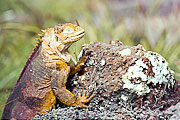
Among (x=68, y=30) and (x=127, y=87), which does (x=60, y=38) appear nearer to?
→ (x=68, y=30)

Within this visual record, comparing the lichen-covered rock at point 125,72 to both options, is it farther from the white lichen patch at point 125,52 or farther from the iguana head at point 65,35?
the iguana head at point 65,35

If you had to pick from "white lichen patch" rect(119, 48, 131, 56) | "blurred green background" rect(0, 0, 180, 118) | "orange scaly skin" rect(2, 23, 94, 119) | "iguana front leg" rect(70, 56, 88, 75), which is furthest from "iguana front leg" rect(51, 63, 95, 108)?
"blurred green background" rect(0, 0, 180, 118)

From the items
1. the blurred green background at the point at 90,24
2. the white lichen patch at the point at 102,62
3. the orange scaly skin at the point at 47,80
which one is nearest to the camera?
the orange scaly skin at the point at 47,80

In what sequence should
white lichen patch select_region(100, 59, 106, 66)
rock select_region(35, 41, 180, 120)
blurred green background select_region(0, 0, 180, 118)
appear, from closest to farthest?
1. rock select_region(35, 41, 180, 120)
2. white lichen patch select_region(100, 59, 106, 66)
3. blurred green background select_region(0, 0, 180, 118)

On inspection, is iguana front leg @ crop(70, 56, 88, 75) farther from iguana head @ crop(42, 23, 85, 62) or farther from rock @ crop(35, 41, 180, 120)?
iguana head @ crop(42, 23, 85, 62)

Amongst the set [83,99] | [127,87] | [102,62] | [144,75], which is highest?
[102,62]

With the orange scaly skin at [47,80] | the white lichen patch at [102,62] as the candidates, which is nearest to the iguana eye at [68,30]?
the orange scaly skin at [47,80]

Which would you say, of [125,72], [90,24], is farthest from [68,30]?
[90,24]
